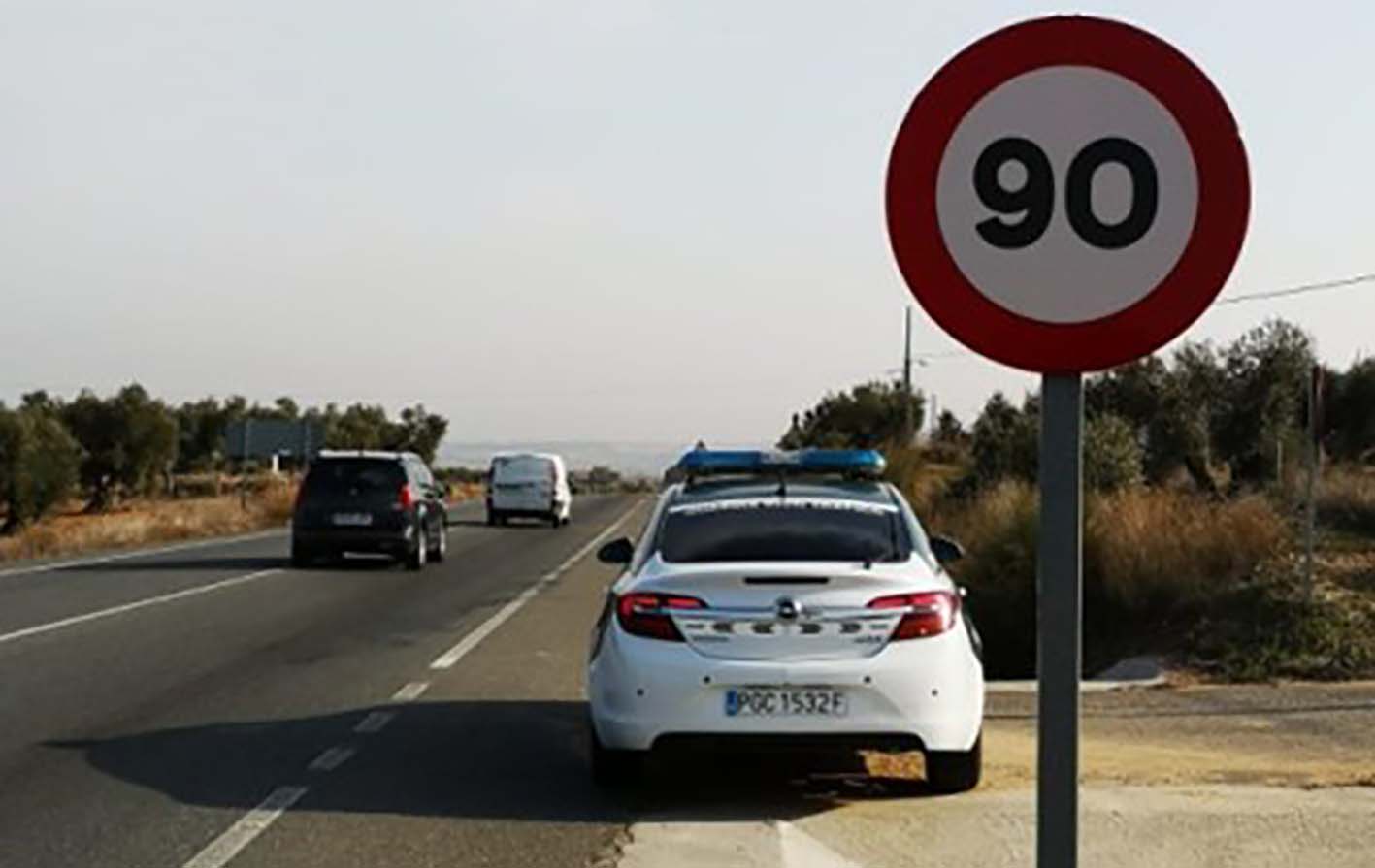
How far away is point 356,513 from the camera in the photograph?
1227 inches

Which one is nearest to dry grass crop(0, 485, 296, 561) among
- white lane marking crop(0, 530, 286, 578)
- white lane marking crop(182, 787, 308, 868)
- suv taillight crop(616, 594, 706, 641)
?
white lane marking crop(0, 530, 286, 578)

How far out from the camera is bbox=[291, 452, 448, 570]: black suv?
31.1 metres

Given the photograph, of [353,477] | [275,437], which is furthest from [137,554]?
[275,437]

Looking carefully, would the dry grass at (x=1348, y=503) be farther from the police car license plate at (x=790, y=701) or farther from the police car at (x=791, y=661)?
the police car license plate at (x=790, y=701)

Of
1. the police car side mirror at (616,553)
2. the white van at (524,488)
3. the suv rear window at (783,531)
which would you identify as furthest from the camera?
the white van at (524,488)

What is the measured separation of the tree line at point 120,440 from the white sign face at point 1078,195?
6512 cm

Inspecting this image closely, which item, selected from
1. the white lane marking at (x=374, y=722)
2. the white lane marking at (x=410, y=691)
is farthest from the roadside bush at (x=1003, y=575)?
the white lane marking at (x=374, y=722)

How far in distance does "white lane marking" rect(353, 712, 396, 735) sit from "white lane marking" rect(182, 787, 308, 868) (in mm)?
2305

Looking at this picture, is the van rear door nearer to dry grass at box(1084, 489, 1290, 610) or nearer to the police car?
dry grass at box(1084, 489, 1290, 610)

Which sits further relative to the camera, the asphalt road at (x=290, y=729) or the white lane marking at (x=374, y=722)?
the white lane marking at (x=374, y=722)

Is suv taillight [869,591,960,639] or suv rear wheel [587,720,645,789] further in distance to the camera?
suv rear wheel [587,720,645,789]

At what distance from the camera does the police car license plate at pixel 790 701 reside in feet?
32.5

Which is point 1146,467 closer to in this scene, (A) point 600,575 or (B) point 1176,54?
(A) point 600,575

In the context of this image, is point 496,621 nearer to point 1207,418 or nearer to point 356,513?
point 356,513
